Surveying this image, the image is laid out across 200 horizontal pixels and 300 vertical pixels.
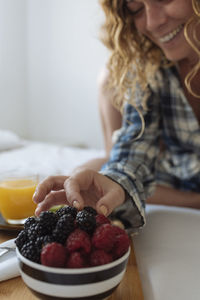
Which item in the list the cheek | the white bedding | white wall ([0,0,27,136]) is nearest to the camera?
the cheek

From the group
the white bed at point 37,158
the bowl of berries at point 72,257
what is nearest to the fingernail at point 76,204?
the bowl of berries at point 72,257

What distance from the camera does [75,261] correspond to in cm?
47

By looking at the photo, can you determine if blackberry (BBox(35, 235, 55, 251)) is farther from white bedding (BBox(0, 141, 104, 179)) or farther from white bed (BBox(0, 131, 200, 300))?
white bedding (BBox(0, 141, 104, 179))

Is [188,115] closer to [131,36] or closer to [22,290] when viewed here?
[131,36]

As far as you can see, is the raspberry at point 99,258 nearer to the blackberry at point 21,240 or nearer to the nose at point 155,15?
the blackberry at point 21,240

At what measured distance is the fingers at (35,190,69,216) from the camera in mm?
741

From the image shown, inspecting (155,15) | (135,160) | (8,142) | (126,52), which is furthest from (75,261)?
(8,142)

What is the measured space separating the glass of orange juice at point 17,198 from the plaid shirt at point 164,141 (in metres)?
0.24

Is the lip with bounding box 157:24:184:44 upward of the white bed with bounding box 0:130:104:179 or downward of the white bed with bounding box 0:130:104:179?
upward

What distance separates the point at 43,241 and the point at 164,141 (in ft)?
3.18

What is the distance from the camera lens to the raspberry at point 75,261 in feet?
1.54

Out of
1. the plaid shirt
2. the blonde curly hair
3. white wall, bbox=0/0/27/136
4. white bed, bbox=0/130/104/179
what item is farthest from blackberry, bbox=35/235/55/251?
white wall, bbox=0/0/27/136

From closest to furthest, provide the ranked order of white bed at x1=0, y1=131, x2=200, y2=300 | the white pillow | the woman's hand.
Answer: white bed at x1=0, y1=131, x2=200, y2=300 → the woman's hand → the white pillow

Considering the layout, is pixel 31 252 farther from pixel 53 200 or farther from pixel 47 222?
pixel 53 200
